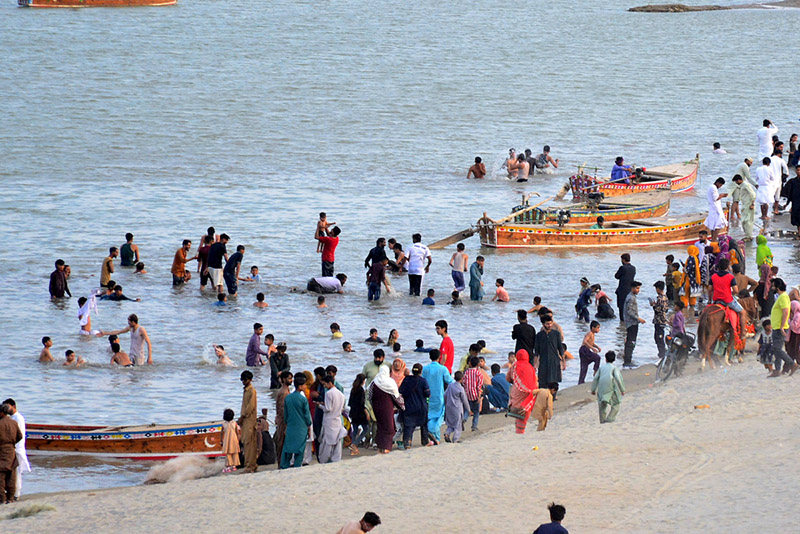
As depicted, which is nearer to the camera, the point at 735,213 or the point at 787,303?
the point at 787,303

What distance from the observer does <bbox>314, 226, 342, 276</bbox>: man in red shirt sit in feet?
85.5

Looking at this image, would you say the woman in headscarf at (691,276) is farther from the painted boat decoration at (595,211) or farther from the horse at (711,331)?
the painted boat decoration at (595,211)

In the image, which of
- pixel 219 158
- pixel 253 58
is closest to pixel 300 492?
pixel 219 158

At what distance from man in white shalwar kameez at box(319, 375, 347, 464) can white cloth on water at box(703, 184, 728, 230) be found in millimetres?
14017

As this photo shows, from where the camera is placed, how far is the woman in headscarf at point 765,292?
17.5 metres

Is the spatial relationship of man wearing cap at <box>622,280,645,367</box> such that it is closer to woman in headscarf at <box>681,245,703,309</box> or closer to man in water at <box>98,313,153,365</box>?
woman in headscarf at <box>681,245,703,309</box>

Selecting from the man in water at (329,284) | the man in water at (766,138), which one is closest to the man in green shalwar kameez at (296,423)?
the man in water at (329,284)

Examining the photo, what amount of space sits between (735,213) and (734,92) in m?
38.0

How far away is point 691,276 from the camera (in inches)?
853

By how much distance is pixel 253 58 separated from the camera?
7675 cm

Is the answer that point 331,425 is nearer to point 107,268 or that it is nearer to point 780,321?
point 780,321

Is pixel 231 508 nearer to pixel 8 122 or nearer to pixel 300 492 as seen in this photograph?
pixel 300 492

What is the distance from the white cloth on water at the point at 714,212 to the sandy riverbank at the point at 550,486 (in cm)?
1120

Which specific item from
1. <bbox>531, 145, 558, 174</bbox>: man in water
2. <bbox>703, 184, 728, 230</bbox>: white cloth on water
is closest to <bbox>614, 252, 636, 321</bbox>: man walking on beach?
<bbox>703, 184, 728, 230</bbox>: white cloth on water
